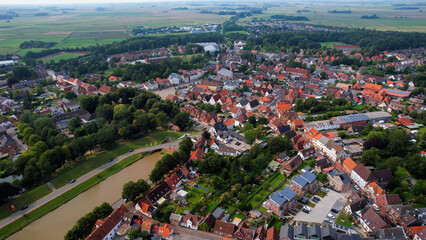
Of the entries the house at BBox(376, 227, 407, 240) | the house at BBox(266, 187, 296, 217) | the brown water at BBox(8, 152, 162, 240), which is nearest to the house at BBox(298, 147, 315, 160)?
the house at BBox(266, 187, 296, 217)

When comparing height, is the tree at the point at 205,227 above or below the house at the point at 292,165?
below

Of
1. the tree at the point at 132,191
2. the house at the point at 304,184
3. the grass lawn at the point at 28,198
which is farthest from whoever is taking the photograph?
the house at the point at 304,184

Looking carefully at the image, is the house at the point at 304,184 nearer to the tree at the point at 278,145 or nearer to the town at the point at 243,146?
the town at the point at 243,146

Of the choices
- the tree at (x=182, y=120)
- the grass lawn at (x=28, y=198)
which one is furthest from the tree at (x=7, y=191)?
the tree at (x=182, y=120)

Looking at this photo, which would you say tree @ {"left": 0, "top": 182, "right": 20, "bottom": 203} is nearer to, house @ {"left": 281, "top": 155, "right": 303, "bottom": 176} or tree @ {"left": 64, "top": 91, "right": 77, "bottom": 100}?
house @ {"left": 281, "top": 155, "right": 303, "bottom": 176}

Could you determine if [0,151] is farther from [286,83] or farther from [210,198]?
[286,83]

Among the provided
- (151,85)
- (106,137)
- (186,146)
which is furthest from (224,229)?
(151,85)
